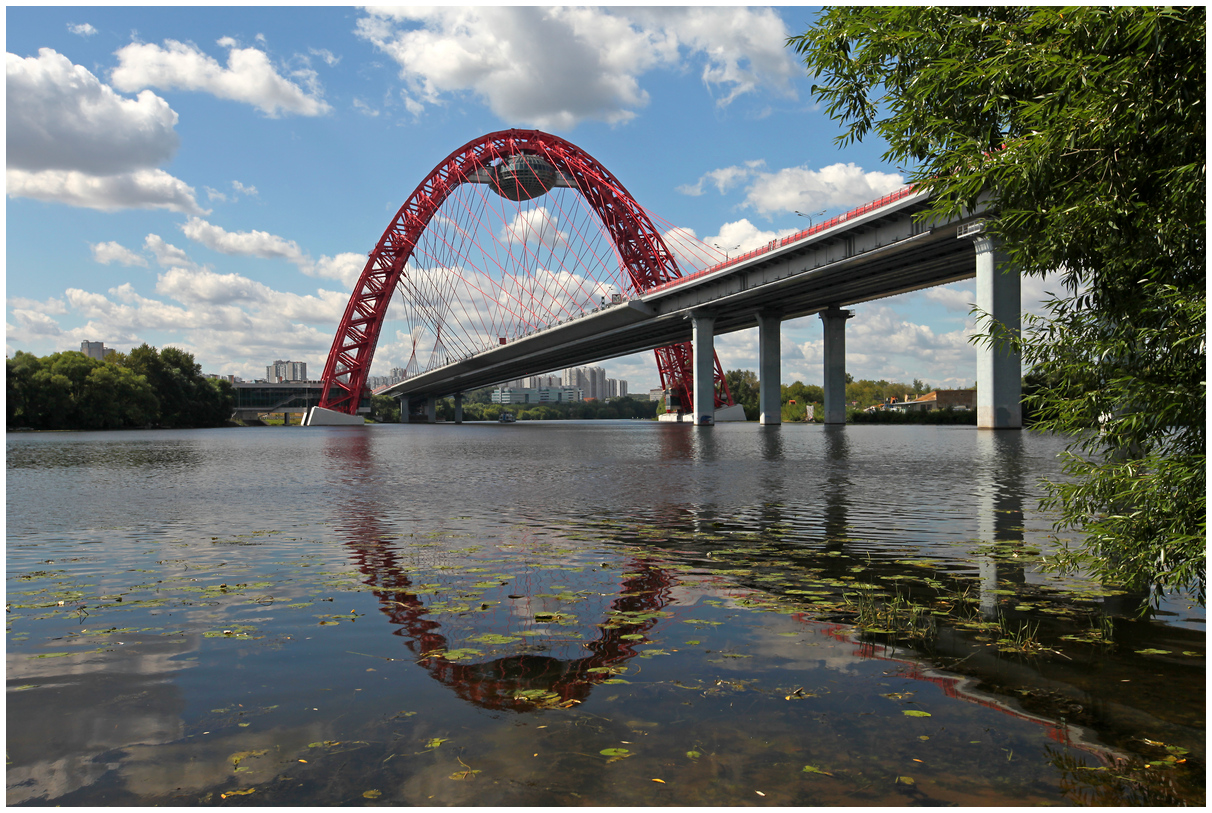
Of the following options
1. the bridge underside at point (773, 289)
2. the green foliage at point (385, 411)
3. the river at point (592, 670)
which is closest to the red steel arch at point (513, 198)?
the bridge underside at point (773, 289)

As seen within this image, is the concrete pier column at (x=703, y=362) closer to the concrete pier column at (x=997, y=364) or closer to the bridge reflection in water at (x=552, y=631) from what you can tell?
the concrete pier column at (x=997, y=364)

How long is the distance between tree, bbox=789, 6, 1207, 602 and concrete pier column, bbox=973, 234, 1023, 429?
52683 mm

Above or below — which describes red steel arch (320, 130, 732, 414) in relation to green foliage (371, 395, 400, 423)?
above

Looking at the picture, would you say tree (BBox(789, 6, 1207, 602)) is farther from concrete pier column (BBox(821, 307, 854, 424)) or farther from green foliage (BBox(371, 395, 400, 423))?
green foliage (BBox(371, 395, 400, 423))

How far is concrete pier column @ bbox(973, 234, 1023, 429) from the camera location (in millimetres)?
53969

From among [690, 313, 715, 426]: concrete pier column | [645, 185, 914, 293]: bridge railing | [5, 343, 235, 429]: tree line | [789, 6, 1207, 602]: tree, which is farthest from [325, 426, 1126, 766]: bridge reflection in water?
[5, 343, 235, 429]: tree line

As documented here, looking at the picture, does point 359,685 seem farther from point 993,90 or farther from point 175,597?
point 993,90

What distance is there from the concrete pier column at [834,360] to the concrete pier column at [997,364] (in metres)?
37.2

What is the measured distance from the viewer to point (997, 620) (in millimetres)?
7672

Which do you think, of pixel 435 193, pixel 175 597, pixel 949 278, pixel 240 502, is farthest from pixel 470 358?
pixel 175 597

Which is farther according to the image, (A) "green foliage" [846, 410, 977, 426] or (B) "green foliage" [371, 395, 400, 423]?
(B) "green foliage" [371, 395, 400, 423]

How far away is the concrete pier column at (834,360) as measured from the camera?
94.2 metres

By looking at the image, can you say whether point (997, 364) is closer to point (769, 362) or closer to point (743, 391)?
point (769, 362)

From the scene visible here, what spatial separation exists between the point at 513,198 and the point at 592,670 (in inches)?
4364
